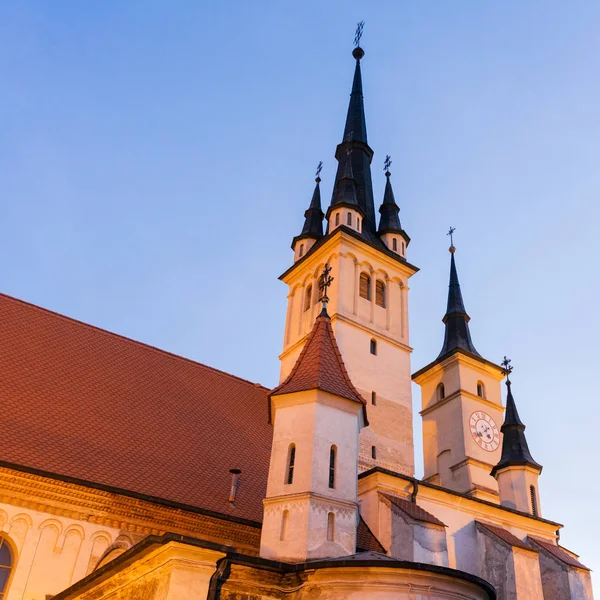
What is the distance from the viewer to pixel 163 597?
31.5 feet

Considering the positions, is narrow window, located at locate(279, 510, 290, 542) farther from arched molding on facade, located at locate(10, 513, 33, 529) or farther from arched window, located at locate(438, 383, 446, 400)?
arched window, located at locate(438, 383, 446, 400)

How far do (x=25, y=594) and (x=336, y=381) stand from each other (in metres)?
7.54

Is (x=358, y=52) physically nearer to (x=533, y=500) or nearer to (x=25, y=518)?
(x=533, y=500)

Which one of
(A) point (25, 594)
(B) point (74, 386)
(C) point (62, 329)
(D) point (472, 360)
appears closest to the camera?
(A) point (25, 594)

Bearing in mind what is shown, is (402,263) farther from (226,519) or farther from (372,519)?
(226,519)

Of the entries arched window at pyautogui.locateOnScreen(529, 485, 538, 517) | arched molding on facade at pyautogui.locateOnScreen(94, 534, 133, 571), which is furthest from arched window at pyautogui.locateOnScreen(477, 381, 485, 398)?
arched molding on facade at pyautogui.locateOnScreen(94, 534, 133, 571)

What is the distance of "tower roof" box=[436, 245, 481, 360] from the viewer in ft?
111

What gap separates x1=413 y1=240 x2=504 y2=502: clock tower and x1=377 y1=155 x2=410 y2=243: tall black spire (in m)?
6.62

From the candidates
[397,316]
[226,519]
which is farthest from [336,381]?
[397,316]

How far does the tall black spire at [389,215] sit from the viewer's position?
31094mm

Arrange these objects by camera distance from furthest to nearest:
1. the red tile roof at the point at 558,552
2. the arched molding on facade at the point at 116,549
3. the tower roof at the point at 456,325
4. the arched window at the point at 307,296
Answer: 1. the tower roof at the point at 456,325
2. the arched window at the point at 307,296
3. the red tile roof at the point at 558,552
4. the arched molding on facade at the point at 116,549

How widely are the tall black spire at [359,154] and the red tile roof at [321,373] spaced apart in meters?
14.9

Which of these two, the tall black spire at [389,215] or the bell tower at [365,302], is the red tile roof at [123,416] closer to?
the bell tower at [365,302]

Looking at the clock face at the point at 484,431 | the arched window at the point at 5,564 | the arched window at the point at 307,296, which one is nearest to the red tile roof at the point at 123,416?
the arched window at the point at 5,564
